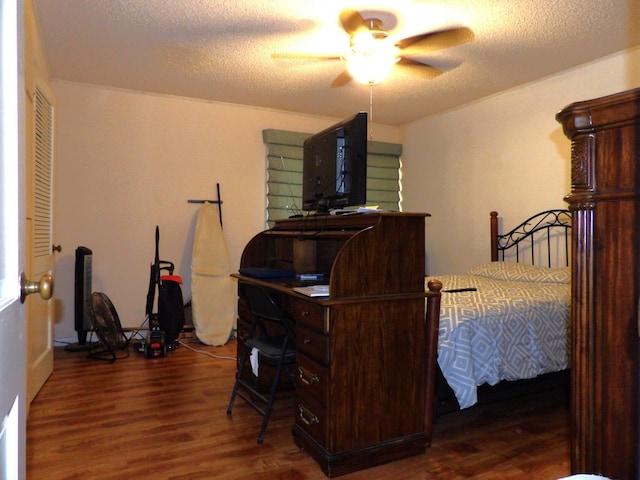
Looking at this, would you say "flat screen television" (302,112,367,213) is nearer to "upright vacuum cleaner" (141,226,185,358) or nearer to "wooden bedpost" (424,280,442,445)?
"wooden bedpost" (424,280,442,445)

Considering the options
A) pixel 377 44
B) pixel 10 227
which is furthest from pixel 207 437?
pixel 377 44

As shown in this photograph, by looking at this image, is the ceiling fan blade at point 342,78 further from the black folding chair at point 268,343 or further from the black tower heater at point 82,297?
the black tower heater at point 82,297

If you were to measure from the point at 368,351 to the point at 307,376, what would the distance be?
311mm

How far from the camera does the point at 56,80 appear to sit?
3.92 metres

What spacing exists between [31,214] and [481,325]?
243 cm

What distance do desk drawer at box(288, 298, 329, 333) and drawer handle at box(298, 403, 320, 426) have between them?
15.1 inches

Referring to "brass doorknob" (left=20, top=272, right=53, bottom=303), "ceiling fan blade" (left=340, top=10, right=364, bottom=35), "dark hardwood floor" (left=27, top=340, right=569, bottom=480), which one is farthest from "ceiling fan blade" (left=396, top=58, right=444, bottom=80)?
"brass doorknob" (left=20, top=272, right=53, bottom=303)

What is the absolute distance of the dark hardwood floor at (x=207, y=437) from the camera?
196cm

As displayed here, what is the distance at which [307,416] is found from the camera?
2.09m

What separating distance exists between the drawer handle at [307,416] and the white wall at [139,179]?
2.59 m

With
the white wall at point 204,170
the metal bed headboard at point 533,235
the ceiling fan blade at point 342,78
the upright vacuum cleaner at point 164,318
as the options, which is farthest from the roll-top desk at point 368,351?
the white wall at point 204,170

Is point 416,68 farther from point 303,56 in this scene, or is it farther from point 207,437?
point 207,437

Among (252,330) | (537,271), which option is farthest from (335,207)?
(537,271)

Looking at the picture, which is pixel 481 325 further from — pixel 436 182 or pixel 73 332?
pixel 73 332
